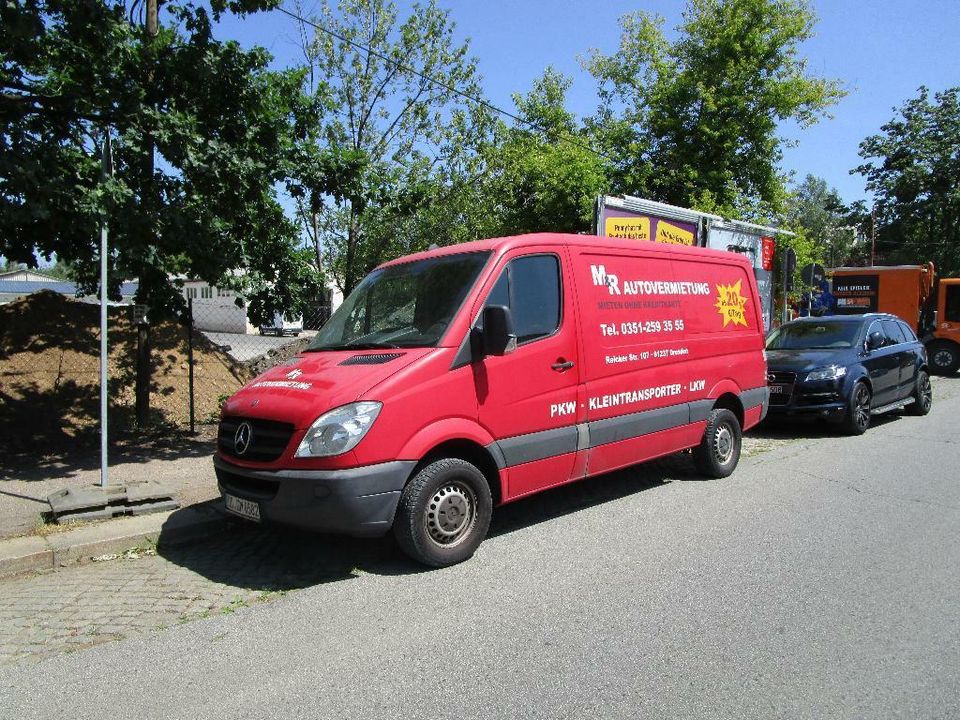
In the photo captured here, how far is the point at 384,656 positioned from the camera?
3.65 m

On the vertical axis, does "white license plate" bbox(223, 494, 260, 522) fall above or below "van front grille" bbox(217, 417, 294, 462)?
below

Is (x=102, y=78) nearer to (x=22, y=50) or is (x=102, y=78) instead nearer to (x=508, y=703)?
(x=22, y=50)

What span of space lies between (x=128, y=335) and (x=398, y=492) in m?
7.71

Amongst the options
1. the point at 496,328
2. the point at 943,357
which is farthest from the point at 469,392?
the point at 943,357

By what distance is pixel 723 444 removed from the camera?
24.6 ft

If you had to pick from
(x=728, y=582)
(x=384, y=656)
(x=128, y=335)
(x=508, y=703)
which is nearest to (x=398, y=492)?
(x=384, y=656)

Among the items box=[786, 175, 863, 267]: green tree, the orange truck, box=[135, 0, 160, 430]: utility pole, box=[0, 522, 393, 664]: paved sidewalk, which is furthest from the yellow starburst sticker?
box=[786, 175, 863, 267]: green tree

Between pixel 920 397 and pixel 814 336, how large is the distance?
106 inches

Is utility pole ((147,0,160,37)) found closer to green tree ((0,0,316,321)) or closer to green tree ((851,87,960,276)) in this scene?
green tree ((0,0,316,321))

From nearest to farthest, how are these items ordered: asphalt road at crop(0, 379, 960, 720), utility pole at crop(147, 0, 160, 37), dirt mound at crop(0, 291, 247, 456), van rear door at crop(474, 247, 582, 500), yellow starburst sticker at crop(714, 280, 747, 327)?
asphalt road at crop(0, 379, 960, 720), van rear door at crop(474, 247, 582, 500), yellow starburst sticker at crop(714, 280, 747, 327), utility pole at crop(147, 0, 160, 37), dirt mound at crop(0, 291, 247, 456)

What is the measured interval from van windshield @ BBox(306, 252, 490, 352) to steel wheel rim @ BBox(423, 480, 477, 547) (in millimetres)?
1018

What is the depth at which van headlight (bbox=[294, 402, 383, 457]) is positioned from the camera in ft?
14.5

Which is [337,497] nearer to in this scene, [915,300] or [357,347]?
[357,347]

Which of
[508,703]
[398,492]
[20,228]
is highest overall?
[20,228]
